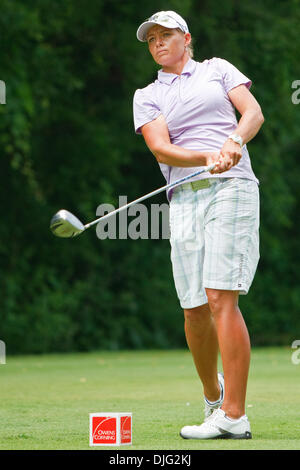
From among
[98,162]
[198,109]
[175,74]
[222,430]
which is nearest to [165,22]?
[175,74]

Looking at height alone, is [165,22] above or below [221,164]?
above

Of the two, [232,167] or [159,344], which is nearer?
[232,167]

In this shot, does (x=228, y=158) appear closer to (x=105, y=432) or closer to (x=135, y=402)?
(x=105, y=432)

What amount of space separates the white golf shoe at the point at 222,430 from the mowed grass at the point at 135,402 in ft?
0.21

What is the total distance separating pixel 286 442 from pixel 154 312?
14.7m

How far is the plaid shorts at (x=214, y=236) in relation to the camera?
17.6ft

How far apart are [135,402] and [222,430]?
2.20 meters

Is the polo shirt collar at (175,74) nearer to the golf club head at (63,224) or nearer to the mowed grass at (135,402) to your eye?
the golf club head at (63,224)

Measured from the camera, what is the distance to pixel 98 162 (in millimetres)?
18719

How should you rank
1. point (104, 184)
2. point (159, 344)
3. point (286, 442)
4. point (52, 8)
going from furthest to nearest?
1. point (159, 344)
2. point (104, 184)
3. point (52, 8)
4. point (286, 442)

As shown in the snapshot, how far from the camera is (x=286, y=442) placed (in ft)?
16.2

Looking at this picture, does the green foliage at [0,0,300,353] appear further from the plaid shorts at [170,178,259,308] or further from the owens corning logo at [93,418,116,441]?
the owens corning logo at [93,418,116,441]

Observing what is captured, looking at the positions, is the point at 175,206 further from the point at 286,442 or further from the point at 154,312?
the point at 154,312
